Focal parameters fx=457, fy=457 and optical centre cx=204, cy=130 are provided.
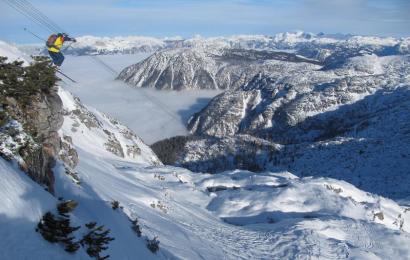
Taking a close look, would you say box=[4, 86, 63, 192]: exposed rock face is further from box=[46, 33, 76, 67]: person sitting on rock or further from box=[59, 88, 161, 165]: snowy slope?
box=[59, 88, 161, 165]: snowy slope

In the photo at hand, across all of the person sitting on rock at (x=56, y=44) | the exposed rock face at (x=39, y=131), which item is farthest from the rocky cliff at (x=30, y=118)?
the person sitting on rock at (x=56, y=44)

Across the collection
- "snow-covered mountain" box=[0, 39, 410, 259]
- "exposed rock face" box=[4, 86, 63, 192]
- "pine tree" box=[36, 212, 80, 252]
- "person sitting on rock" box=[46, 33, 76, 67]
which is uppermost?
"person sitting on rock" box=[46, 33, 76, 67]

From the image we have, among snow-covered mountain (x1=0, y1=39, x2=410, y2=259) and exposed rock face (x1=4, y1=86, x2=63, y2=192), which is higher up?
exposed rock face (x1=4, y1=86, x2=63, y2=192)

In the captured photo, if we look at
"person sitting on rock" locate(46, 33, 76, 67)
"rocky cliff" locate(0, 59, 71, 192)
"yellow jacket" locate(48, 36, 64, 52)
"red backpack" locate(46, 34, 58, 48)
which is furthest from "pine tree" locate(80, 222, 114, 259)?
"red backpack" locate(46, 34, 58, 48)

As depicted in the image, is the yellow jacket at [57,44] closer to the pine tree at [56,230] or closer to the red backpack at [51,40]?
the red backpack at [51,40]

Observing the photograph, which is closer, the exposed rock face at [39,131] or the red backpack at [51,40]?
the exposed rock face at [39,131]

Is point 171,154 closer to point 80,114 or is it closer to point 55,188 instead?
point 80,114
